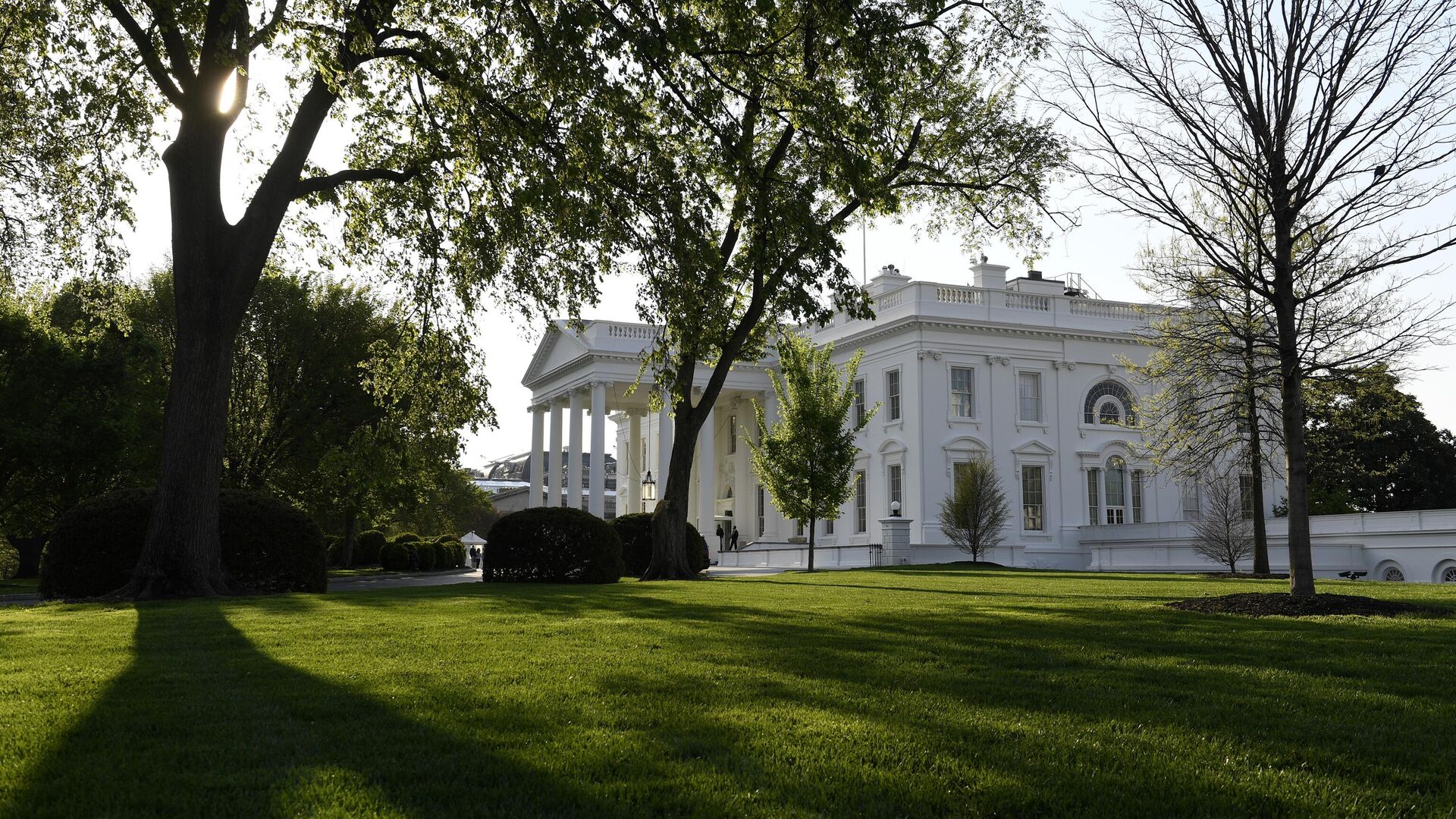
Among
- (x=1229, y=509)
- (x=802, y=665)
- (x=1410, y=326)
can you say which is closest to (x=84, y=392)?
(x=802, y=665)

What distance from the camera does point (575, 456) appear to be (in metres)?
50.3

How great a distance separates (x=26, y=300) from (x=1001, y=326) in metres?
32.5

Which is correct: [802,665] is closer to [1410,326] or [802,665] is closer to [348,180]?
[1410,326]

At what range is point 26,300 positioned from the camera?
2931cm

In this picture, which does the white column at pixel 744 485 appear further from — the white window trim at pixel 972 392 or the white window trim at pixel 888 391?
the white window trim at pixel 972 392

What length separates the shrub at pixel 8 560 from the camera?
40.8 metres

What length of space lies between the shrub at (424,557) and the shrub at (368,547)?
5006 mm

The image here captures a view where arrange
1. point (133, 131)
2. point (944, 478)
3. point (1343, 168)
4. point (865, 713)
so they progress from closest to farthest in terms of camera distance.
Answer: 1. point (865, 713)
2. point (1343, 168)
3. point (133, 131)
4. point (944, 478)

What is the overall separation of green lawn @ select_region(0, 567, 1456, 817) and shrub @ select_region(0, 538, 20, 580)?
35.9 m

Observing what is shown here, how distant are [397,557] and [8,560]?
13.9 m

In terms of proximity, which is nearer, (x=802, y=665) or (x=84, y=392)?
(x=802, y=665)

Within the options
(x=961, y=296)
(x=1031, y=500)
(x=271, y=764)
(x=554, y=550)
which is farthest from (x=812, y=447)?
(x=271, y=764)

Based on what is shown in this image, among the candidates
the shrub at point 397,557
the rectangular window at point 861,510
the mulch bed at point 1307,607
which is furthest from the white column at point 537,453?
the mulch bed at point 1307,607

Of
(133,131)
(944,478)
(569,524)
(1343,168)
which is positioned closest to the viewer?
(1343,168)
